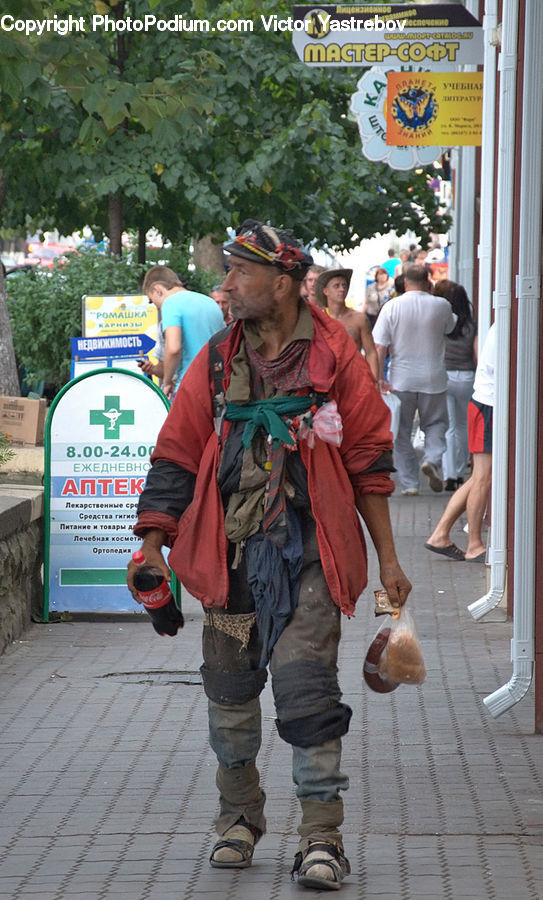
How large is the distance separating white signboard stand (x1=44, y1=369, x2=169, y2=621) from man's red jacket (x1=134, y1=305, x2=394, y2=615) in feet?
13.0

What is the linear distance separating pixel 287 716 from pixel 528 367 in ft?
7.46

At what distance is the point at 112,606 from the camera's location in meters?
8.70

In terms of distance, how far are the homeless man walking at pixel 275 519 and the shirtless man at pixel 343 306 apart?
8546mm

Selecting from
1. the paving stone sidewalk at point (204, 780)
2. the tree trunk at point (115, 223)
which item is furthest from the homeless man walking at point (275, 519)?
the tree trunk at point (115, 223)

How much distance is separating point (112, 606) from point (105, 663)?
3.45 ft

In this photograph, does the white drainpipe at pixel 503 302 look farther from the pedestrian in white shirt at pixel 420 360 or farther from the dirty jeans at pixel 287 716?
the pedestrian in white shirt at pixel 420 360

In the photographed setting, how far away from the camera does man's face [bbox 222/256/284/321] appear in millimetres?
4559

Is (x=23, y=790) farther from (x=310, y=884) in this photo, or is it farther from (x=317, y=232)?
(x=317, y=232)

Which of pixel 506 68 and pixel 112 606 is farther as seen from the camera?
pixel 112 606

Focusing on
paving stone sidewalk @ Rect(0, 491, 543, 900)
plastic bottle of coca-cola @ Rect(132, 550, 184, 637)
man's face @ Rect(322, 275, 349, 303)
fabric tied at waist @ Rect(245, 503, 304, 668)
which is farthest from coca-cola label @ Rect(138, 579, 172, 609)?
man's face @ Rect(322, 275, 349, 303)

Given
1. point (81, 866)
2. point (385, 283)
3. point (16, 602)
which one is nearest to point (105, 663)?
point (16, 602)

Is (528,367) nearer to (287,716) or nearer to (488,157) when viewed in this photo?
(287,716)

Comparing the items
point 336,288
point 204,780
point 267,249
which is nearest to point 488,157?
point 336,288

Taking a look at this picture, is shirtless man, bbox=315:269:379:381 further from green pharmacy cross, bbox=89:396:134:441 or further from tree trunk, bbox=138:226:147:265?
green pharmacy cross, bbox=89:396:134:441
